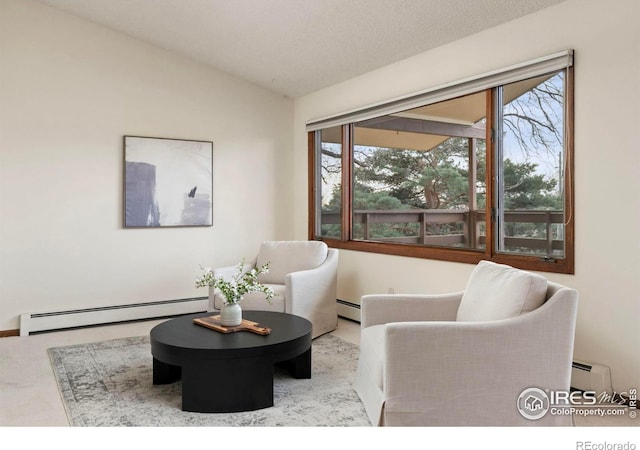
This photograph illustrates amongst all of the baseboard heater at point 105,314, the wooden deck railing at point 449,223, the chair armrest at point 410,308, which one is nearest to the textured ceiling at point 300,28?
the wooden deck railing at point 449,223

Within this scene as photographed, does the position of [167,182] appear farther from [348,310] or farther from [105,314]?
[348,310]

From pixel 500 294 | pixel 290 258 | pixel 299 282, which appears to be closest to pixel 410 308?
pixel 500 294

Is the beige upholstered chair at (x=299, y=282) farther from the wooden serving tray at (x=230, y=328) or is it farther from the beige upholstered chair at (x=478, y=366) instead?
the beige upholstered chair at (x=478, y=366)

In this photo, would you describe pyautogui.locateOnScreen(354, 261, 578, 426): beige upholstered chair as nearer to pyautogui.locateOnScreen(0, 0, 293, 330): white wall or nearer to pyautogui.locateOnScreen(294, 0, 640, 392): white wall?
pyautogui.locateOnScreen(294, 0, 640, 392): white wall

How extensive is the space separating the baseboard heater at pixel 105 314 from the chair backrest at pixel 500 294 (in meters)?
3.39

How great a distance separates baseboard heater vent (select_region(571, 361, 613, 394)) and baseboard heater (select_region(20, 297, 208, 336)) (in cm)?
368

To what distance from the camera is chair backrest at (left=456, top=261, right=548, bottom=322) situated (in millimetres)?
2205

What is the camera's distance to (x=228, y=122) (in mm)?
5602

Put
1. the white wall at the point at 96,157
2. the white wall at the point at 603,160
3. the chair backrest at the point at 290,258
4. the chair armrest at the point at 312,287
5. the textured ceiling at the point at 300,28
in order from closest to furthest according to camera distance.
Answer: the white wall at the point at 603,160 → the textured ceiling at the point at 300,28 → the chair armrest at the point at 312,287 → the white wall at the point at 96,157 → the chair backrest at the point at 290,258

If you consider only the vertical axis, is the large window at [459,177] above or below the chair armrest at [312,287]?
above

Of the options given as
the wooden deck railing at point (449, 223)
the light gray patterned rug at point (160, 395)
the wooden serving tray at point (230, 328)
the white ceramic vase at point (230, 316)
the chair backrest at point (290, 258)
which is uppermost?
the wooden deck railing at point (449, 223)

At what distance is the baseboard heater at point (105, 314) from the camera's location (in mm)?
4520

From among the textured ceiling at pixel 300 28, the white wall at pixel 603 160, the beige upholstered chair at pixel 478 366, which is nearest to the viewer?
the beige upholstered chair at pixel 478 366
